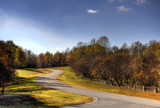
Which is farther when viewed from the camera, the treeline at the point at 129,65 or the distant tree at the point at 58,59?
the distant tree at the point at 58,59

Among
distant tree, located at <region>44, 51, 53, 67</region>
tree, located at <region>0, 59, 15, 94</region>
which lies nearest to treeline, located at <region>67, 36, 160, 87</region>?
tree, located at <region>0, 59, 15, 94</region>

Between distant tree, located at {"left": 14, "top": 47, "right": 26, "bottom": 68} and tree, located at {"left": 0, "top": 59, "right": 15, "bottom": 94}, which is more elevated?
distant tree, located at {"left": 14, "top": 47, "right": 26, "bottom": 68}

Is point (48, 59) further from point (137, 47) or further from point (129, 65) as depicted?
point (129, 65)

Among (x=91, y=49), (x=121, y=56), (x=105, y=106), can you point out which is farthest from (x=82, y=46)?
(x=105, y=106)

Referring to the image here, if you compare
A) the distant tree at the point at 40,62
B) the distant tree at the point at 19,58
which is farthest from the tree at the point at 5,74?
the distant tree at the point at 40,62

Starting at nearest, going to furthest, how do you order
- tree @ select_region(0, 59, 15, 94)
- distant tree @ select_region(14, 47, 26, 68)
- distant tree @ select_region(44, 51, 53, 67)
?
1. tree @ select_region(0, 59, 15, 94)
2. distant tree @ select_region(14, 47, 26, 68)
3. distant tree @ select_region(44, 51, 53, 67)

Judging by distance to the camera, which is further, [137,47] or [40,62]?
[40,62]

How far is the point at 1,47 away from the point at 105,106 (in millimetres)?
26043

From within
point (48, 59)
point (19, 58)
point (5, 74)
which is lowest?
point (5, 74)

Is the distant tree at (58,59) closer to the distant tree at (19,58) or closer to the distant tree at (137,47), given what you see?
the distant tree at (19,58)

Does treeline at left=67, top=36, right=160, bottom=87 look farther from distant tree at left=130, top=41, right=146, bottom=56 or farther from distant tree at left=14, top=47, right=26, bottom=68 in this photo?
distant tree at left=14, top=47, right=26, bottom=68

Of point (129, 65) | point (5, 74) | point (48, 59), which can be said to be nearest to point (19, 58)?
point (48, 59)

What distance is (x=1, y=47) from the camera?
28641mm

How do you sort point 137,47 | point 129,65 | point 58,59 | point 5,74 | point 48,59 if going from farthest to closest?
point 58,59 → point 48,59 → point 137,47 → point 129,65 → point 5,74
